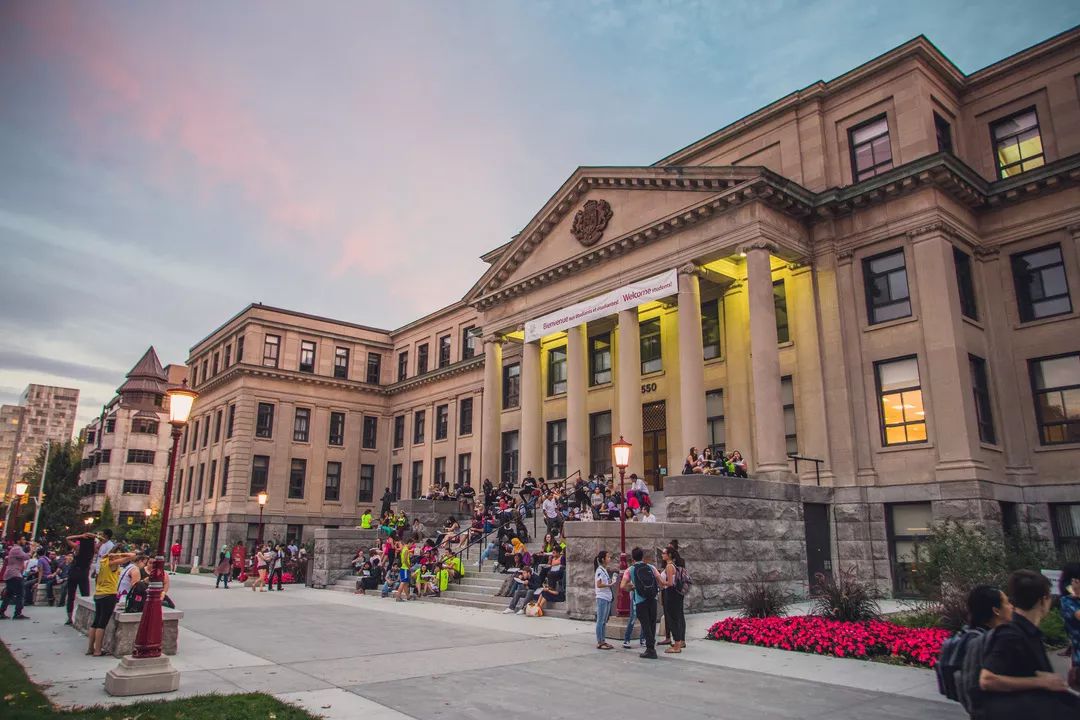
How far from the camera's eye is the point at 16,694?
888 centimetres

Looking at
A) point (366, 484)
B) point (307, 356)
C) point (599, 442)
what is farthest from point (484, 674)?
point (307, 356)

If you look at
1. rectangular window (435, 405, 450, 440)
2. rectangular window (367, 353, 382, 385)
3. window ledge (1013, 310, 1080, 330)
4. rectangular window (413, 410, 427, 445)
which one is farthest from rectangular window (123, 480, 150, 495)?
window ledge (1013, 310, 1080, 330)

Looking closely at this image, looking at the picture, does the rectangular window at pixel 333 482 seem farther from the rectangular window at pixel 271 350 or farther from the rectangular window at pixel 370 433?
the rectangular window at pixel 271 350

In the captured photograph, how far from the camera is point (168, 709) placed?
328 inches

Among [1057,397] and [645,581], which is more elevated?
[1057,397]

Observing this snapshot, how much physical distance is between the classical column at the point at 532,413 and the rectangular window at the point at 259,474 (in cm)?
2484

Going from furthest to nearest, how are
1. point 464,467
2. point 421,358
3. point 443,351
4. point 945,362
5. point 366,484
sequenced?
point 366,484 < point 421,358 < point 443,351 < point 464,467 < point 945,362

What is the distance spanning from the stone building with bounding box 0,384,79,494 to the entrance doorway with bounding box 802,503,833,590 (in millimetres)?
200722

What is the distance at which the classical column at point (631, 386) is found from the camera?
91.2 ft

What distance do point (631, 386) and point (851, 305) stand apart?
27.4 ft

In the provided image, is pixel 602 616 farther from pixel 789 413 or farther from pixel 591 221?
pixel 591 221

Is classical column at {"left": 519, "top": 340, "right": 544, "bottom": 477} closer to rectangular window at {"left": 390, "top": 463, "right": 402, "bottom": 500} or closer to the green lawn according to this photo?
rectangular window at {"left": 390, "top": 463, "right": 402, "bottom": 500}

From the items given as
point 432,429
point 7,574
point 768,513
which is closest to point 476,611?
point 768,513

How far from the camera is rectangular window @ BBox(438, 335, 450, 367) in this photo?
5150 cm
